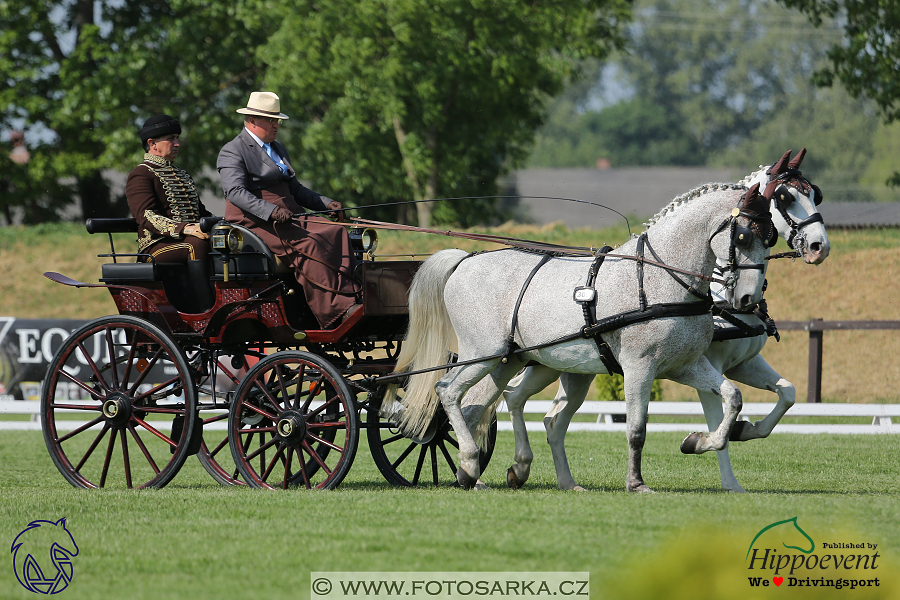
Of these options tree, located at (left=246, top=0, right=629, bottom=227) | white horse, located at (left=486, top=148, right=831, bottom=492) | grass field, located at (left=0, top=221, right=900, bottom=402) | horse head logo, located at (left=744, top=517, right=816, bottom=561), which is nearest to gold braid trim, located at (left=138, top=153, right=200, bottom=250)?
white horse, located at (left=486, top=148, right=831, bottom=492)

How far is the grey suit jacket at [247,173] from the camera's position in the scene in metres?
7.06

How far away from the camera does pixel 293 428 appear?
6773mm

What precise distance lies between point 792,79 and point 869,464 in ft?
244

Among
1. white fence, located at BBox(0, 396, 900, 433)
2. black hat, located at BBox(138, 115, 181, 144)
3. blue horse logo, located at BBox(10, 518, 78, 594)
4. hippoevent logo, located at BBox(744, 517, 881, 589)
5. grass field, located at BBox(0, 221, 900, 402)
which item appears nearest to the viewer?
hippoevent logo, located at BBox(744, 517, 881, 589)

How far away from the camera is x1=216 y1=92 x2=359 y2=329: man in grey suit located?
7.04m

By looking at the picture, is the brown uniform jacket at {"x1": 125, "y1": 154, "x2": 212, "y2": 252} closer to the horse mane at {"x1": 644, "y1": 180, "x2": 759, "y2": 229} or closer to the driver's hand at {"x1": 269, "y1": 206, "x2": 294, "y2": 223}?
the driver's hand at {"x1": 269, "y1": 206, "x2": 294, "y2": 223}

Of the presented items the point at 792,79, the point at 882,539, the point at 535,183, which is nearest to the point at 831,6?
the point at 882,539

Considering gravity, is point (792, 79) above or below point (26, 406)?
above

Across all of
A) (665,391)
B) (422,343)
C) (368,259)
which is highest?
(368,259)

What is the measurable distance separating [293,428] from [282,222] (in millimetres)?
1342

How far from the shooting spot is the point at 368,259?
25.2ft

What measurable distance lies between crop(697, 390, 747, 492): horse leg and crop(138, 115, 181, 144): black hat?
410 cm

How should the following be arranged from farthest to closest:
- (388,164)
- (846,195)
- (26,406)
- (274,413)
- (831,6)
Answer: (846,195)
(388,164)
(831,6)
(26,406)
(274,413)

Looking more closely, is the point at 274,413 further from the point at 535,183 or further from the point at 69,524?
the point at 535,183
